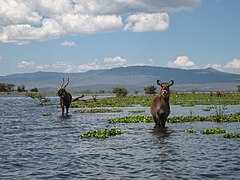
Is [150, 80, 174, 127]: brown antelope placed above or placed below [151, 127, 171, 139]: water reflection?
above

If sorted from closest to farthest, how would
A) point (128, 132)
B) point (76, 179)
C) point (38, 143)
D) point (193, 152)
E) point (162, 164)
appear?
point (76, 179) → point (162, 164) → point (193, 152) → point (38, 143) → point (128, 132)

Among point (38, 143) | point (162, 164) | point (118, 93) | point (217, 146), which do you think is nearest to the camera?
point (162, 164)

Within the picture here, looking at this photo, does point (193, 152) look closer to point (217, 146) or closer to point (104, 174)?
point (217, 146)

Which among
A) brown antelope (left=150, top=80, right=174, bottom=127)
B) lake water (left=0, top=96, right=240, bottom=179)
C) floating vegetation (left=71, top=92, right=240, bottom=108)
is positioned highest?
brown antelope (left=150, top=80, right=174, bottom=127)

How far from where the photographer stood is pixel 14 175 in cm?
1217

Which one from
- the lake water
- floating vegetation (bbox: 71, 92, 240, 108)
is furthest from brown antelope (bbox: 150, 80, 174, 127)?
floating vegetation (bbox: 71, 92, 240, 108)

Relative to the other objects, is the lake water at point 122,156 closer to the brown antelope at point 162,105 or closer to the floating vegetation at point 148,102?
the brown antelope at point 162,105

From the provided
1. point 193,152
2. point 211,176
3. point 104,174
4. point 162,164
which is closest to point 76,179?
point 104,174

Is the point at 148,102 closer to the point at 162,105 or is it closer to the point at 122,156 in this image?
the point at 162,105

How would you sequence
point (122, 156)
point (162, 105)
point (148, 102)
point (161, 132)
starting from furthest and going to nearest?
point (148, 102) < point (162, 105) < point (161, 132) < point (122, 156)

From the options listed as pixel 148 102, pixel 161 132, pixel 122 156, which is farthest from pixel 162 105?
pixel 148 102

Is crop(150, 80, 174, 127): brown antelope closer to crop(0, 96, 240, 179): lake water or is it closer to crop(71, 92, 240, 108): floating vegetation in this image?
crop(0, 96, 240, 179): lake water

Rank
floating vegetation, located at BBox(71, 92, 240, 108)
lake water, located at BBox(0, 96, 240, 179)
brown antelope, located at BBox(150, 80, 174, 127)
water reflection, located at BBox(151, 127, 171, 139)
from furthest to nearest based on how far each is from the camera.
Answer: floating vegetation, located at BBox(71, 92, 240, 108), brown antelope, located at BBox(150, 80, 174, 127), water reflection, located at BBox(151, 127, 171, 139), lake water, located at BBox(0, 96, 240, 179)

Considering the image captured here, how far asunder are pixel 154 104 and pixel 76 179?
500 inches
